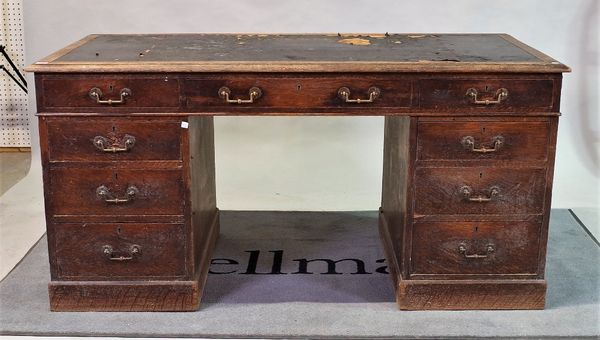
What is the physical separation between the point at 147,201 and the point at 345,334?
34.5 inches

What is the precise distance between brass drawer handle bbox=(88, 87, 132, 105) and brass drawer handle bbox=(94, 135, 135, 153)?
0.43 feet

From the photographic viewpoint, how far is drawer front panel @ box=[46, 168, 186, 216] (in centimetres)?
338

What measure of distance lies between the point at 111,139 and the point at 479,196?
137 cm

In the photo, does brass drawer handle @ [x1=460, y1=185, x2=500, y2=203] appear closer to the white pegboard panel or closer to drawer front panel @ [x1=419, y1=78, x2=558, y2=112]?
drawer front panel @ [x1=419, y1=78, x2=558, y2=112]

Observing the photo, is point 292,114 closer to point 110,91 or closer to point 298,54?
point 298,54

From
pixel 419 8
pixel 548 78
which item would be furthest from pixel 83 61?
pixel 419 8

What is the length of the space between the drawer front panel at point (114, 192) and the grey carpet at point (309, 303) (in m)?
0.40

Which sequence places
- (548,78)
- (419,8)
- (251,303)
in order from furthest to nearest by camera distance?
(419,8), (251,303), (548,78)

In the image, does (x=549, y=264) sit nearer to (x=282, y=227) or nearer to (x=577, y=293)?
(x=577, y=293)

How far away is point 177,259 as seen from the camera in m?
3.46

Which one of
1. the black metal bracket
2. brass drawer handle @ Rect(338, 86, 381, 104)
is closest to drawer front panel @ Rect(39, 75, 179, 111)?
brass drawer handle @ Rect(338, 86, 381, 104)

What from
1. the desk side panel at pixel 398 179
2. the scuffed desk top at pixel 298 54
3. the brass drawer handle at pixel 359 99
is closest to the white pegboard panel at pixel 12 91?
the scuffed desk top at pixel 298 54

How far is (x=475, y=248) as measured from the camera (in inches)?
137

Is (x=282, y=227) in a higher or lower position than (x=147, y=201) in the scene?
lower
